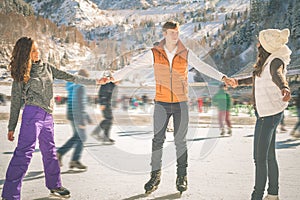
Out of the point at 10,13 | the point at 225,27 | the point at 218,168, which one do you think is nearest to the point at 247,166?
the point at 218,168

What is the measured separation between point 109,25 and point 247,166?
29895 millimetres

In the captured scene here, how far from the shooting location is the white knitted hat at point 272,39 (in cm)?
126

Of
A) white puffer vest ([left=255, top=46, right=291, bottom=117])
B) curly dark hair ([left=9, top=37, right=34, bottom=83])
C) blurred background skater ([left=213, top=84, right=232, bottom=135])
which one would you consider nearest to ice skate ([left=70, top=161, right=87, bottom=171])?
curly dark hair ([left=9, top=37, right=34, bottom=83])

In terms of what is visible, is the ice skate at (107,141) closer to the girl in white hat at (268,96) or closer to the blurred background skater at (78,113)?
the blurred background skater at (78,113)

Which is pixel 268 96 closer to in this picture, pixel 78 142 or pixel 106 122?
pixel 78 142

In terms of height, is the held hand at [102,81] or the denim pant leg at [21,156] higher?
the held hand at [102,81]

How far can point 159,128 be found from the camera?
57.8 inches

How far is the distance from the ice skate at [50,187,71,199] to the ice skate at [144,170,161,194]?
286 millimetres

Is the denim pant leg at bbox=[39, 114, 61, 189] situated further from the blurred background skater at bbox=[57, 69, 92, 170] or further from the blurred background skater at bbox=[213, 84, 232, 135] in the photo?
the blurred background skater at bbox=[213, 84, 232, 135]

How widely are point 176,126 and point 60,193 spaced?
484 millimetres

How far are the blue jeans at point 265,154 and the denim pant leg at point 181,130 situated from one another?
28cm

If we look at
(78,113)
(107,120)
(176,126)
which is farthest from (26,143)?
(107,120)

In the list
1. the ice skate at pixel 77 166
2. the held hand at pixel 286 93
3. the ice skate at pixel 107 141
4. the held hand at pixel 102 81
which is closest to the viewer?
the held hand at pixel 286 93

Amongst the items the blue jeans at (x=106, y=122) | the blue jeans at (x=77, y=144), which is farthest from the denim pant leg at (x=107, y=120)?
the blue jeans at (x=77, y=144)
